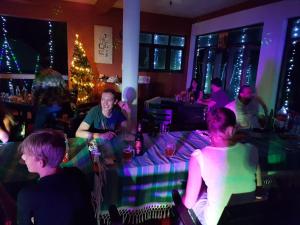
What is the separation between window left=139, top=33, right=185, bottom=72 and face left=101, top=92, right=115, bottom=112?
5174 millimetres

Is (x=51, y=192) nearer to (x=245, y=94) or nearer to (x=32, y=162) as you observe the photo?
(x=32, y=162)

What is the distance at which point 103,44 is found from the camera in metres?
6.94

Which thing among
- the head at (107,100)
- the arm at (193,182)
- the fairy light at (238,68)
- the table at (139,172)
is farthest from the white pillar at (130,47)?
the fairy light at (238,68)

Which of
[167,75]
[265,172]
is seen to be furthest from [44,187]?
[167,75]

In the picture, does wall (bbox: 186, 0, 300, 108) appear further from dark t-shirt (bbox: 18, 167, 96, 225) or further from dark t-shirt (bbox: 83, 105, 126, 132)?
dark t-shirt (bbox: 18, 167, 96, 225)

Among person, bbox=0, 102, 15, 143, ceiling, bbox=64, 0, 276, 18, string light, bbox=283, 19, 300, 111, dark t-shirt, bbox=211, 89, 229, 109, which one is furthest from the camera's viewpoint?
ceiling, bbox=64, 0, 276, 18

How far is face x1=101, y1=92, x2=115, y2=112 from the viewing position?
2470mm

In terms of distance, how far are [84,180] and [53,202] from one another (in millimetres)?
193

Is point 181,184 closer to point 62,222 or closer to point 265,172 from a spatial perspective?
point 265,172

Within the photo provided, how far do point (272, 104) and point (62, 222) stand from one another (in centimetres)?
493

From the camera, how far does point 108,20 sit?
689 cm

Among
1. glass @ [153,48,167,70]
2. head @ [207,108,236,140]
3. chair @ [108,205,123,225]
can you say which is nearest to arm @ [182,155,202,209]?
head @ [207,108,236,140]

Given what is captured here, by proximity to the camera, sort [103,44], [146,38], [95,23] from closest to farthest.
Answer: [95,23], [103,44], [146,38]

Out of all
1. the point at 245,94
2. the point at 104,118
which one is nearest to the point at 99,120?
the point at 104,118
